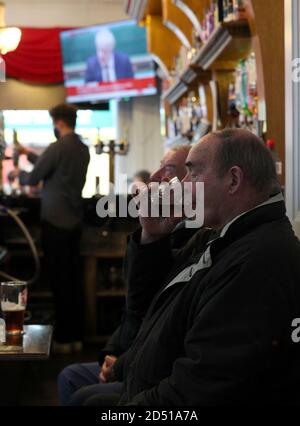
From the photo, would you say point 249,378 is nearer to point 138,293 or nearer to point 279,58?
point 138,293

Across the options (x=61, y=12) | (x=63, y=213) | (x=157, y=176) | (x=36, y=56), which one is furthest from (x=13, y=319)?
(x=61, y=12)

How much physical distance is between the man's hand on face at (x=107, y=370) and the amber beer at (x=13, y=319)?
42 centimetres

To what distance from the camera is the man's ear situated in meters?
1.67

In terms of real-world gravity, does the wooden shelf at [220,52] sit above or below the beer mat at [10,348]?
above

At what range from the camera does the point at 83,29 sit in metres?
8.45

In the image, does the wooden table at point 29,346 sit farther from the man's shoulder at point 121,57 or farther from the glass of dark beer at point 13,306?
the man's shoulder at point 121,57

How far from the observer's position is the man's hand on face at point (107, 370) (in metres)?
2.50

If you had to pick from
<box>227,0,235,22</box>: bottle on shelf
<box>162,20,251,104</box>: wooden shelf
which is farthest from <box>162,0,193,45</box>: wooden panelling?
<box>227,0,235,22</box>: bottle on shelf

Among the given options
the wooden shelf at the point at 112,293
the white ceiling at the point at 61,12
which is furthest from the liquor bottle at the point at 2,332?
the white ceiling at the point at 61,12

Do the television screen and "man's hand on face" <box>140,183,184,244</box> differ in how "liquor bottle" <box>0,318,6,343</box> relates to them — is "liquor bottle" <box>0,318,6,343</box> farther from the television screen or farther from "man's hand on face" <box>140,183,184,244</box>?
the television screen

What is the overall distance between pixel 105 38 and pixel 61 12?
A: 31.0 inches

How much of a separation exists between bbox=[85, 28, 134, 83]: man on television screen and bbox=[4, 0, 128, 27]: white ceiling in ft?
1.77
